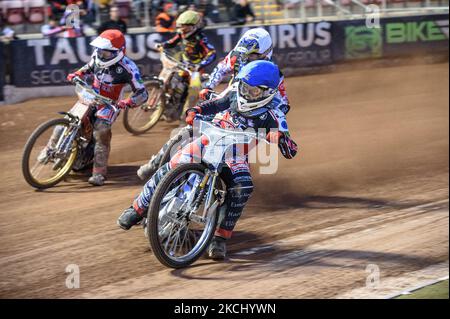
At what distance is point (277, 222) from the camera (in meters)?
8.54

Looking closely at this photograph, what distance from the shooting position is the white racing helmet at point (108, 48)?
8.98m

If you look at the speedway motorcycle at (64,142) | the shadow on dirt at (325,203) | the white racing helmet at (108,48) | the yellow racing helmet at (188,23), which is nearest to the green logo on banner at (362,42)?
the yellow racing helmet at (188,23)

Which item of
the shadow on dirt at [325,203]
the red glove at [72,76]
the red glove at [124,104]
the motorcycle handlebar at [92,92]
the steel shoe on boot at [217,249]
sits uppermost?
the red glove at [72,76]

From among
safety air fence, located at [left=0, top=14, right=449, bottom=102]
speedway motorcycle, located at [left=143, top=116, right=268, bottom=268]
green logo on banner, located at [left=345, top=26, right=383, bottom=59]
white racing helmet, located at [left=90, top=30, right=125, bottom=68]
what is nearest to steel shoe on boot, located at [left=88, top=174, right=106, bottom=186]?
white racing helmet, located at [left=90, top=30, right=125, bottom=68]

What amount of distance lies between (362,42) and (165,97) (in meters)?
8.92

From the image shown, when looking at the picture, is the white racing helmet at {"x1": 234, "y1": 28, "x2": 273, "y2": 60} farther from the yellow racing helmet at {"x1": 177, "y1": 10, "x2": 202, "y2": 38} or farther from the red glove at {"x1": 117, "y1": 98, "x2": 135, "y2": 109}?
the yellow racing helmet at {"x1": 177, "y1": 10, "x2": 202, "y2": 38}

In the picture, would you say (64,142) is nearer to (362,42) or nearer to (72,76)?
(72,76)

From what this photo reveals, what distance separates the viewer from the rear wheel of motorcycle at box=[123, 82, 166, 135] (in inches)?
482

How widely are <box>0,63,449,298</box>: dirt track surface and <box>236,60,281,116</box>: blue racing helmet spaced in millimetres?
1509

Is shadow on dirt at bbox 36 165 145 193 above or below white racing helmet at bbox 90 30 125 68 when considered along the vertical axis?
below

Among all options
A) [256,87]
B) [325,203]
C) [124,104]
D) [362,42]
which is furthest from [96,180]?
[362,42]

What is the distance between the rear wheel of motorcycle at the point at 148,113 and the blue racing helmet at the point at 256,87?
513 cm

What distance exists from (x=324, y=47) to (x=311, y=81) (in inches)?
65.3

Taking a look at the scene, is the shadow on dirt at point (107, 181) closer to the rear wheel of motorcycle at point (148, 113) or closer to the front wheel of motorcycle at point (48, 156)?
the front wheel of motorcycle at point (48, 156)
